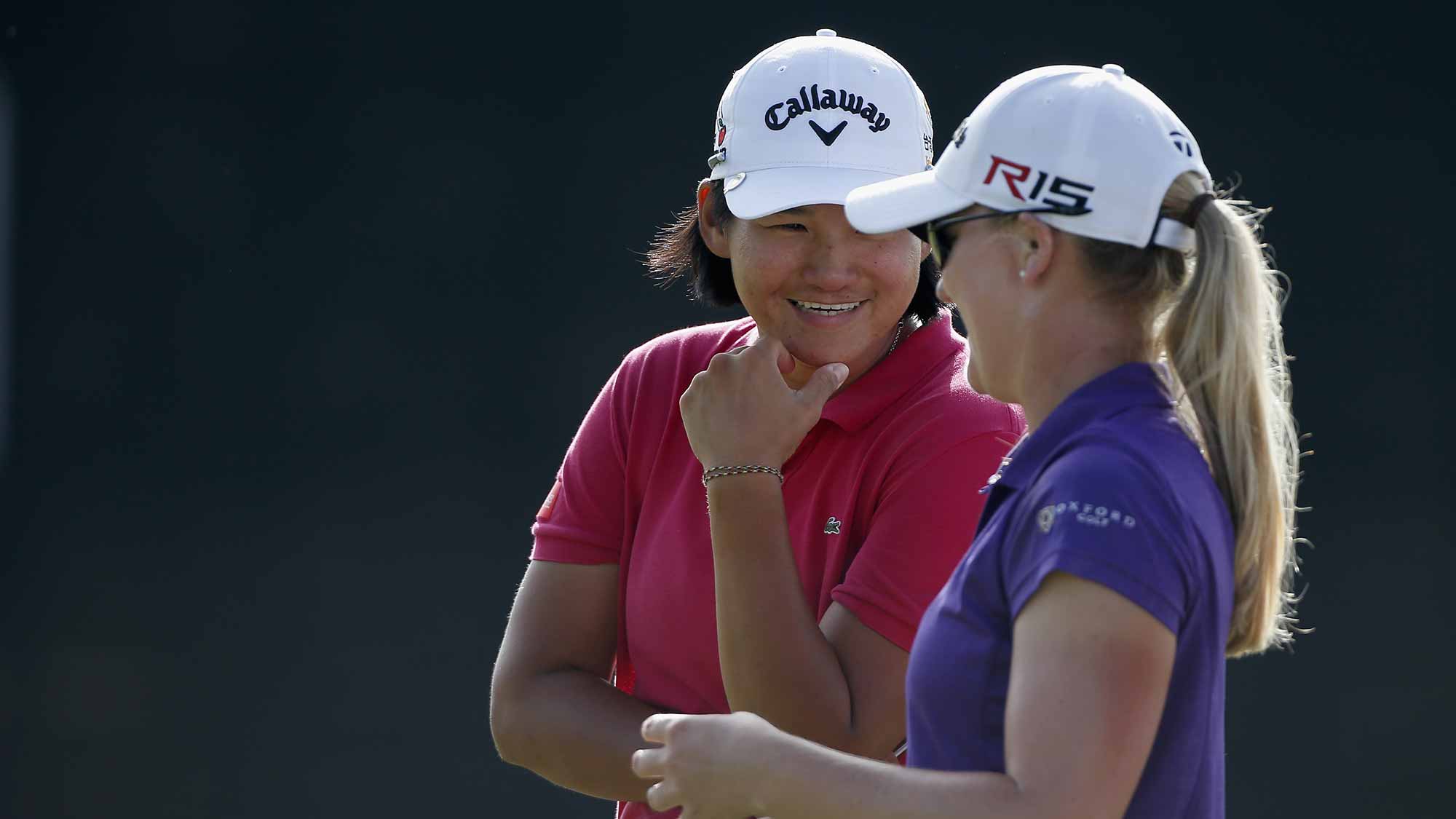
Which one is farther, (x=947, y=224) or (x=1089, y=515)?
(x=947, y=224)

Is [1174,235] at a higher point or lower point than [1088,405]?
higher

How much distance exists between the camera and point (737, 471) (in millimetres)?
1815

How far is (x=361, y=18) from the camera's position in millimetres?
3900

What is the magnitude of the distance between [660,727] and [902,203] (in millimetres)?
561

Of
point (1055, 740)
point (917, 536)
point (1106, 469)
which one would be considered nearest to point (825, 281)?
point (917, 536)

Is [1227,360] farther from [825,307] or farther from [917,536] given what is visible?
[825,307]

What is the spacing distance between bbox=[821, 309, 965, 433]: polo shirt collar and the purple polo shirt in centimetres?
55

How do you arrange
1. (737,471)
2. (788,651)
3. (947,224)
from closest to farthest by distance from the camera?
(947,224)
(788,651)
(737,471)

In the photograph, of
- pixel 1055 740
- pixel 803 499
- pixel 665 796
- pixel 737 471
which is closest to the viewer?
pixel 1055 740

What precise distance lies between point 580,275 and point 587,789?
2.18 metres

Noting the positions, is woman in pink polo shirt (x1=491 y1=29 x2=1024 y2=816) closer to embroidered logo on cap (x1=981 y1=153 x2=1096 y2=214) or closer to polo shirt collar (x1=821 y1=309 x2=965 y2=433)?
polo shirt collar (x1=821 y1=309 x2=965 y2=433)

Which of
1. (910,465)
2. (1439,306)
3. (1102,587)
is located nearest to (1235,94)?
(1439,306)

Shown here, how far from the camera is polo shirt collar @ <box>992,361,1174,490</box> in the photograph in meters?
1.33

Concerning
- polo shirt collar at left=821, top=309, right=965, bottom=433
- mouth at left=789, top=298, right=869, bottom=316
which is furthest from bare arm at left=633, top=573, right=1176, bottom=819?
mouth at left=789, top=298, right=869, bottom=316
